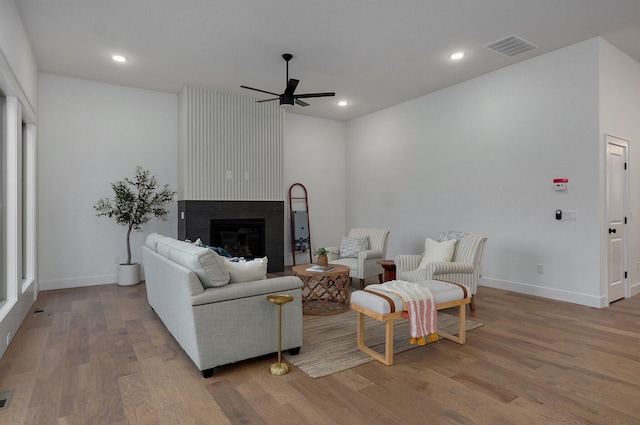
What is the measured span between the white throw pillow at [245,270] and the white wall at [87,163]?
3843 mm

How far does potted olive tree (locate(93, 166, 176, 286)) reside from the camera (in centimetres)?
561

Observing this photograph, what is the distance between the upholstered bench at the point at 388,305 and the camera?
2889 mm

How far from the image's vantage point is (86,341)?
3.39 m

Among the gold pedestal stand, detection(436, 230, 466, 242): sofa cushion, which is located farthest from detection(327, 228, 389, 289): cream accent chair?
the gold pedestal stand

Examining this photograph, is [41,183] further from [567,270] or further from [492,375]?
[567,270]

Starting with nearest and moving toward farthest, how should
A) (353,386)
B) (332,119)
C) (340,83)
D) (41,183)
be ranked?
(353,386), (41,183), (340,83), (332,119)

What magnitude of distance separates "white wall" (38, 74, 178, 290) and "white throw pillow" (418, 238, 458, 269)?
432 centimetres

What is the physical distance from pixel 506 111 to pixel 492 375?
3.98 meters

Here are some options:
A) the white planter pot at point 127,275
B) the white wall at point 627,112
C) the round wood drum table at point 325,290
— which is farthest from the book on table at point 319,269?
the white wall at point 627,112

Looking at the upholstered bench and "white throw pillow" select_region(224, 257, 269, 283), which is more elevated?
"white throw pillow" select_region(224, 257, 269, 283)

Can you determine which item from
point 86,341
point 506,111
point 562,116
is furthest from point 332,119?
point 86,341

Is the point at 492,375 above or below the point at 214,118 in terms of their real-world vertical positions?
below

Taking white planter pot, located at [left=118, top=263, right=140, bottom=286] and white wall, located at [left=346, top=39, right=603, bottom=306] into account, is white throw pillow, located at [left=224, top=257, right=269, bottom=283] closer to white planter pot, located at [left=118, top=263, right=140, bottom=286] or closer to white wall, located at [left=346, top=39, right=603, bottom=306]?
white planter pot, located at [left=118, top=263, right=140, bottom=286]

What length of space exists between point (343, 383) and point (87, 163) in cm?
530
